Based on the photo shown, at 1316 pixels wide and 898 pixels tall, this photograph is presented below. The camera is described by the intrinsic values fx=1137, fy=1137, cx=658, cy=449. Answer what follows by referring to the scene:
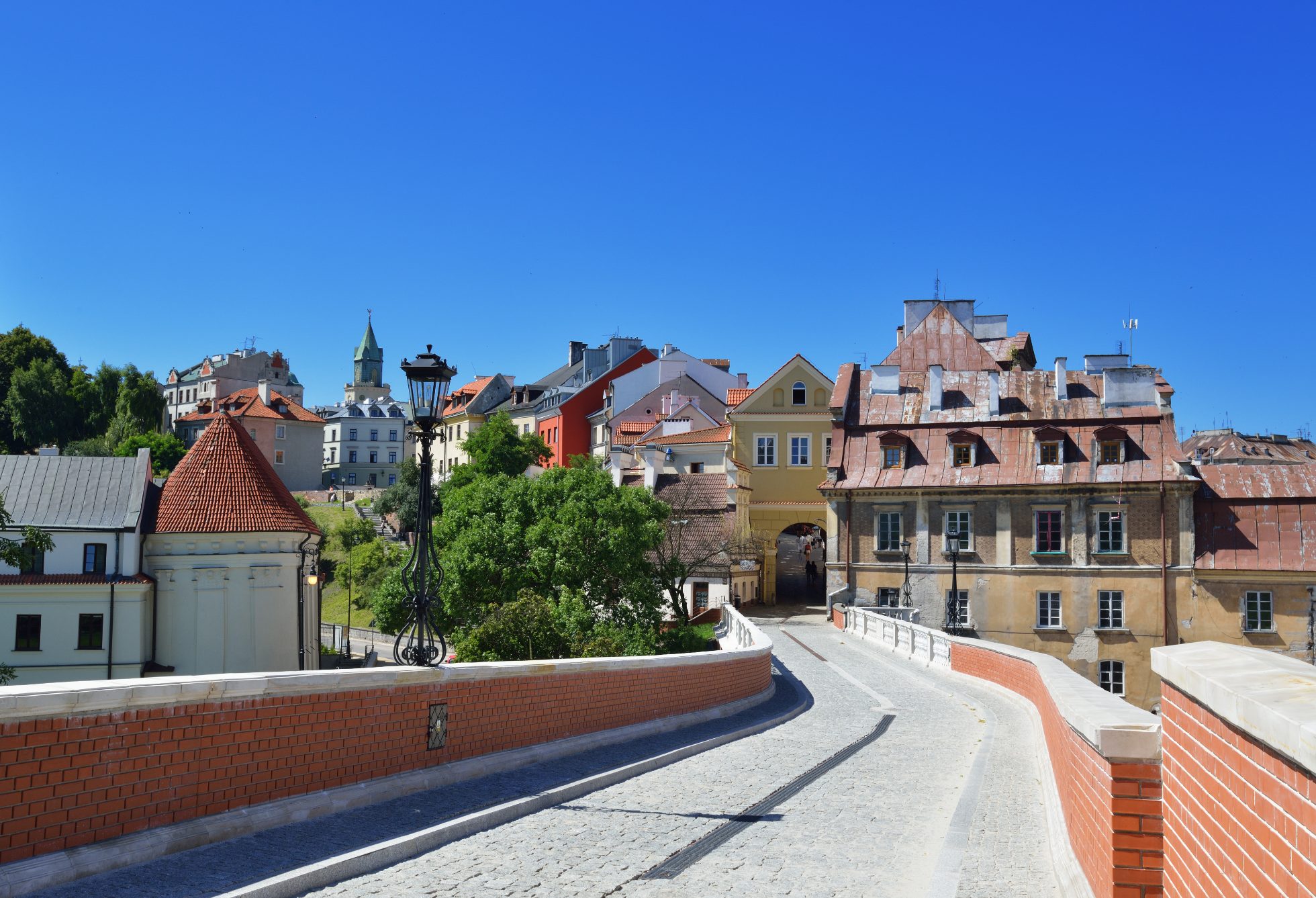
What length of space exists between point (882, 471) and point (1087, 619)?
9283 mm

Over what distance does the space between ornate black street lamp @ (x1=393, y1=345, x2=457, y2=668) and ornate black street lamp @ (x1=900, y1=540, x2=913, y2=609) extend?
31100 mm

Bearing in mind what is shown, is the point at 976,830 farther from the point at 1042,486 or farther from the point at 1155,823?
the point at 1042,486

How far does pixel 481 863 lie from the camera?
852 cm

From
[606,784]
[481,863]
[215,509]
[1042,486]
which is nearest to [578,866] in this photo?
[481,863]

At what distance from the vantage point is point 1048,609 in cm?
4228

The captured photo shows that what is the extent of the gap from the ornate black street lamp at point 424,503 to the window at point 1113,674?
35077 millimetres

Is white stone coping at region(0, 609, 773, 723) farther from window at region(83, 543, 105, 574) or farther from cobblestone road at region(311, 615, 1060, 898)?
window at region(83, 543, 105, 574)

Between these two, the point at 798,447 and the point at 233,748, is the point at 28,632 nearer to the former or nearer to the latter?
the point at 798,447

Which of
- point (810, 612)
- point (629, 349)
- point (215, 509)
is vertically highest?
point (629, 349)

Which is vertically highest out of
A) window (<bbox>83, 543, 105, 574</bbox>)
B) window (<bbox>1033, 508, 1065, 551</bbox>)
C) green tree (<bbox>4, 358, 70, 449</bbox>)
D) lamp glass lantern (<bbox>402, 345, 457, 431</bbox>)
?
green tree (<bbox>4, 358, 70, 449</bbox>)

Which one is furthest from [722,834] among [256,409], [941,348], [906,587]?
[256,409]

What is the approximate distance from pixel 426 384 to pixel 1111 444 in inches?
1433

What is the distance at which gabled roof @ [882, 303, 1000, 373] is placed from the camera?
53.7 meters

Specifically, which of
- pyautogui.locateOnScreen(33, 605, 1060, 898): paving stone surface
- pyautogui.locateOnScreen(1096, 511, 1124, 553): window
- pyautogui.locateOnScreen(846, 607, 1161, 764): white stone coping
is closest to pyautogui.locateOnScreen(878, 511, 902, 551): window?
pyautogui.locateOnScreen(1096, 511, 1124, 553): window
